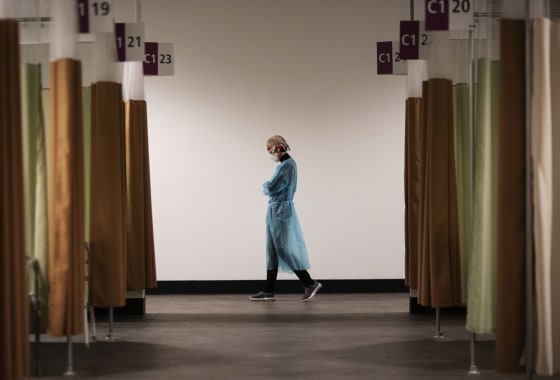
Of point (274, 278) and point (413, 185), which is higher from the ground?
point (413, 185)

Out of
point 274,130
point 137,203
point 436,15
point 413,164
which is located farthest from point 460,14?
point 274,130

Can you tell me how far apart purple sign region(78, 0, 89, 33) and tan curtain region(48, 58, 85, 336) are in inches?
21.9

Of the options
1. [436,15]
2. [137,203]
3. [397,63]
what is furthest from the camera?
[397,63]

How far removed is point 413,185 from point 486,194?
2.96 meters

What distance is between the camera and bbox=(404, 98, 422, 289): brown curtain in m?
8.12

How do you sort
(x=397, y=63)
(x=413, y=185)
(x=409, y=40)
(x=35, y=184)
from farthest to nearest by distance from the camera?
(x=397, y=63) < (x=413, y=185) < (x=409, y=40) < (x=35, y=184)

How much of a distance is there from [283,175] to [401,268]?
195 centimetres

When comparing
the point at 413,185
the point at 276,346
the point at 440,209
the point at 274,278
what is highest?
the point at 413,185

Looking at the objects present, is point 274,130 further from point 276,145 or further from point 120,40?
point 120,40

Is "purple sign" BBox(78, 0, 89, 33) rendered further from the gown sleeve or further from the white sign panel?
the white sign panel

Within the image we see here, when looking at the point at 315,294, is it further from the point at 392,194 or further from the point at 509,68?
the point at 509,68

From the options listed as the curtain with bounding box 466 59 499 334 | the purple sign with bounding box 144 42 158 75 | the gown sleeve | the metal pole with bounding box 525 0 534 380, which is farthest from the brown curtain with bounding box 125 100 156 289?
the metal pole with bounding box 525 0 534 380

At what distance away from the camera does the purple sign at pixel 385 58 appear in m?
9.03

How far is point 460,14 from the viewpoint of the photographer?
5.95 metres
